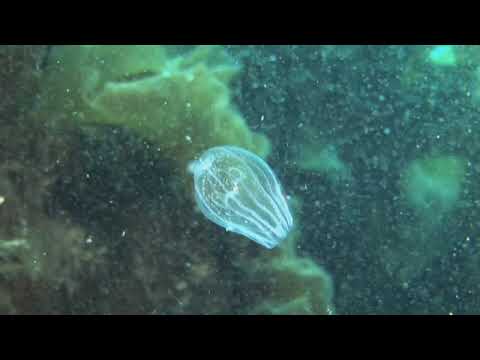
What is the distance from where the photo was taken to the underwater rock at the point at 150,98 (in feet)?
12.5

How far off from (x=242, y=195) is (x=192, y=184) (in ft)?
2.00

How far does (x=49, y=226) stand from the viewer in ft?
12.4

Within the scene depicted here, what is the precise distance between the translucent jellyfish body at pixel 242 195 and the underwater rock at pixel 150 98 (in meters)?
0.14

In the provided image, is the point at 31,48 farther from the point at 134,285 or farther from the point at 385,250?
the point at 385,250

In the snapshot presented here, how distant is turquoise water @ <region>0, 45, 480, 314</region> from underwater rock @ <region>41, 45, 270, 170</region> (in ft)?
0.04

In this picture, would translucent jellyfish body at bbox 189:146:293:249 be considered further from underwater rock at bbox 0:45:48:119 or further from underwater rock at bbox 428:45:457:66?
underwater rock at bbox 428:45:457:66

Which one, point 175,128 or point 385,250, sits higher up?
point 175,128

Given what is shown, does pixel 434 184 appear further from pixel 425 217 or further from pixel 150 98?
pixel 150 98

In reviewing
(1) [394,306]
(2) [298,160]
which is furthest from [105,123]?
(1) [394,306]

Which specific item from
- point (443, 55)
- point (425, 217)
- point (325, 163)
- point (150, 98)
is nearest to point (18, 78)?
point (150, 98)

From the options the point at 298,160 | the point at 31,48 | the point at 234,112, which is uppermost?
the point at 31,48

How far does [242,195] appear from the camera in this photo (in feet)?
13.9

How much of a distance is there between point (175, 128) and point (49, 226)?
52.7 inches

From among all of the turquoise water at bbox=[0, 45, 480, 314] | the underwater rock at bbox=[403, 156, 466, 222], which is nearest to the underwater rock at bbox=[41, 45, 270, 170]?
the turquoise water at bbox=[0, 45, 480, 314]
